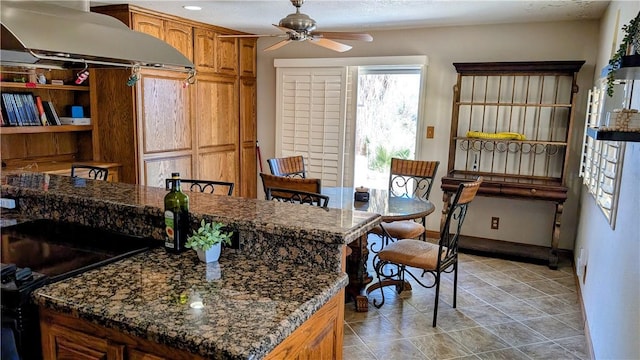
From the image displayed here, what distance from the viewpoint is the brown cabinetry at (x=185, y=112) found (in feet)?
13.4

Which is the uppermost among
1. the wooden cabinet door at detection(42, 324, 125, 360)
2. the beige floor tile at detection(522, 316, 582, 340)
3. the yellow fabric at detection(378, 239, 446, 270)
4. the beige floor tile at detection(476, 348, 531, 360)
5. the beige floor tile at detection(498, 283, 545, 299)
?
the wooden cabinet door at detection(42, 324, 125, 360)

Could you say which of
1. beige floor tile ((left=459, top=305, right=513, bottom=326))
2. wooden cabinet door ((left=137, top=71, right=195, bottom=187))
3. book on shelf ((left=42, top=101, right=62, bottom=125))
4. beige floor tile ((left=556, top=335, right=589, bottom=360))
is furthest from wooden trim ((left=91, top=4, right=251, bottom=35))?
beige floor tile ((left=556, top=335, right=589, bottom=360))

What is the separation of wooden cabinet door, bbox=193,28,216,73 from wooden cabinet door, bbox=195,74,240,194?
109mm

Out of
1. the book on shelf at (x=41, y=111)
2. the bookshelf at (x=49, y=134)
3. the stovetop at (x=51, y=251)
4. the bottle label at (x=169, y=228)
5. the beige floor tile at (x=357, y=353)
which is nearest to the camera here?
the stovetop at (x=51, y=251)

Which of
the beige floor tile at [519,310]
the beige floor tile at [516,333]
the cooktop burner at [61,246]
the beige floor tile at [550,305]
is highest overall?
the cooktop burner at [61,246]

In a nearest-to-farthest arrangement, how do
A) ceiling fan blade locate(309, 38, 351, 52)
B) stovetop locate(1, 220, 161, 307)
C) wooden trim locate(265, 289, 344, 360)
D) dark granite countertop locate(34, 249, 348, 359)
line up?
dark granite countertop locate(34, 249, 348, 359), wooden trim locate(265, 289, 344, 360), stovetop locate(1, 220, 161, 307), ceiling fan blade locate(309, 38, 351, 52)

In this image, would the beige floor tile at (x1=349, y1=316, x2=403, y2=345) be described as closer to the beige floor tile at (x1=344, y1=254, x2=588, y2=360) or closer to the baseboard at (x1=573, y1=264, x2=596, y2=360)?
the beige floor tile at (x1=344, y1=254, x2=588, y2=360)

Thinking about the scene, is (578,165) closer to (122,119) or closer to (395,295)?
(395,295)

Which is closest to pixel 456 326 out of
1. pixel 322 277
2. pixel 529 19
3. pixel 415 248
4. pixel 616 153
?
pixel 415 248

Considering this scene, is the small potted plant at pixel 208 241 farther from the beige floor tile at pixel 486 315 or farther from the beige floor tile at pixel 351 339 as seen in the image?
the beige floor tile at pixel 486 315

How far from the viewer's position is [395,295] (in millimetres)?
3396

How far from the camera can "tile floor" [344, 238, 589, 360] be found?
264cm

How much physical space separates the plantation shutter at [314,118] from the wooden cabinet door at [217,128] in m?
0.56

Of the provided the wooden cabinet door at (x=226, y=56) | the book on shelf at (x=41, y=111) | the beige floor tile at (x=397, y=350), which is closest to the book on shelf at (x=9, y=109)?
the book on shelf at (x=41, y=111)
